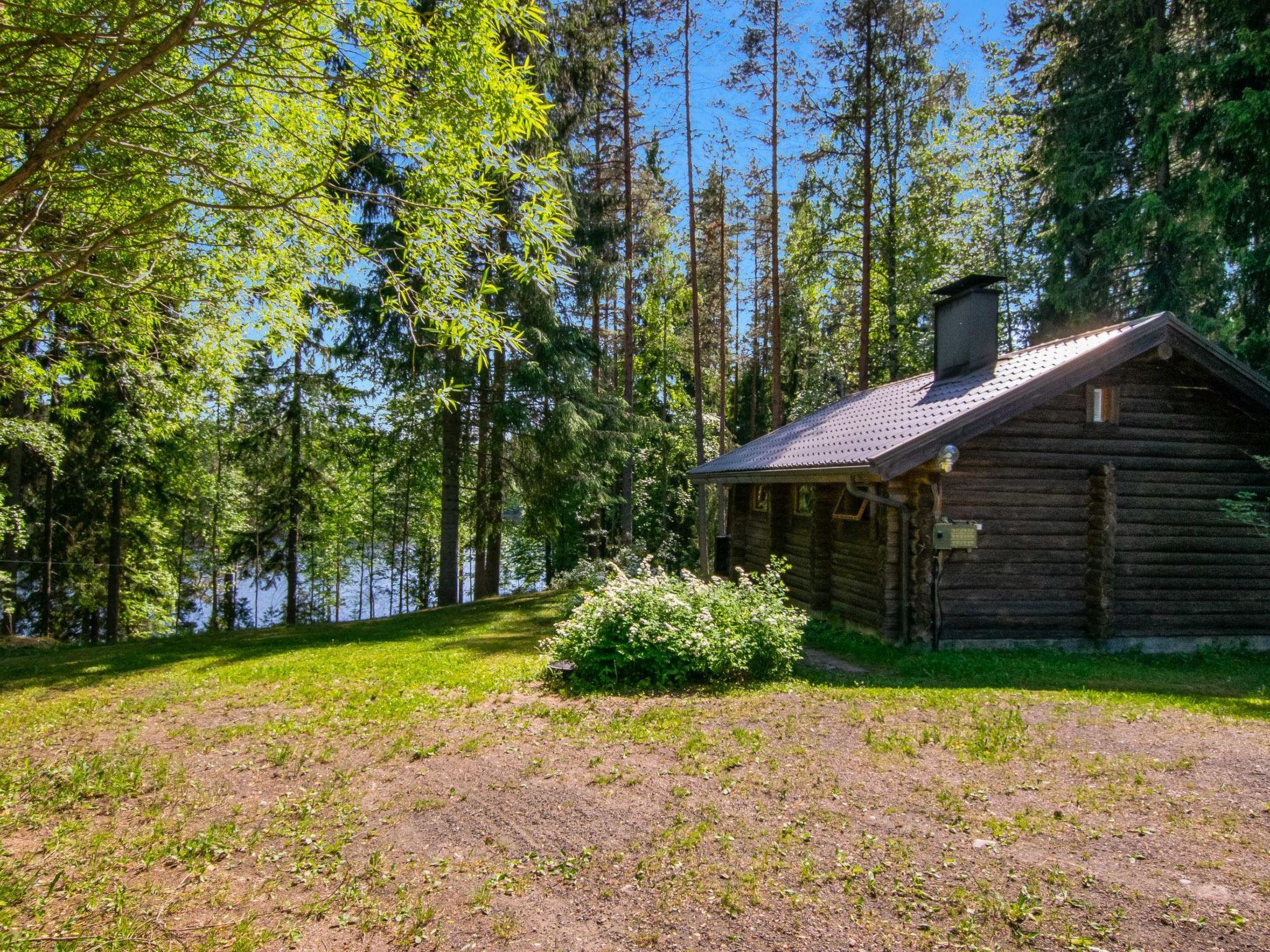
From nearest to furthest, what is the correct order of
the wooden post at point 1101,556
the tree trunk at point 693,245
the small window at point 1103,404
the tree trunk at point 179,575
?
the wooden post at point 1101,556 → the small window at point 1103,404 → the tree trunk at point 693,245 → the tree trunk at point 179,575

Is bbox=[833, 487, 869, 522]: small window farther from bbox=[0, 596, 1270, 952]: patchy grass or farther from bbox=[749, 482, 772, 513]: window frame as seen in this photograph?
bbox=[0, 596, 1270, 952]: patchy grass

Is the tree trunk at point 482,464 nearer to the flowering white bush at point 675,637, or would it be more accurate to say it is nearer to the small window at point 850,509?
the small window at point 850,509

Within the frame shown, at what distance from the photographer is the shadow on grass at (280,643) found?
32.0 feet

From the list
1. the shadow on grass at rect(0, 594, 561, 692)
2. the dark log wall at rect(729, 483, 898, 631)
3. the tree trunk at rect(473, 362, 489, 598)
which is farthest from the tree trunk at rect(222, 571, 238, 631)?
the dark log wall at rect(729, 483, 898, 631)

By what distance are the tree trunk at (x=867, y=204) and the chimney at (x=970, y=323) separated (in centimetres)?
589

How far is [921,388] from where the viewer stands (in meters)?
12.3

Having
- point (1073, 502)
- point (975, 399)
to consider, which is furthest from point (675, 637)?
point (1073, 502)

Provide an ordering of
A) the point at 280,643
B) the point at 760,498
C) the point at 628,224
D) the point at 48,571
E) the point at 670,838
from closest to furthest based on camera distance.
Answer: the point at 670,838, the point at 280,643, the point at 760,498, the point at 48,571, the point at 628,224

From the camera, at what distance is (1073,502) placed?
1023cm

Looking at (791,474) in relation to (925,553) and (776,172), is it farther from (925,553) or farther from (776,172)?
(776,172)

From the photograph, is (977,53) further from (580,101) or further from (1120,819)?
(1120,819)

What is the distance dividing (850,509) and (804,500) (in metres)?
1.62

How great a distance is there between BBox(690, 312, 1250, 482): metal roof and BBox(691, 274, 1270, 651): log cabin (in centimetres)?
3

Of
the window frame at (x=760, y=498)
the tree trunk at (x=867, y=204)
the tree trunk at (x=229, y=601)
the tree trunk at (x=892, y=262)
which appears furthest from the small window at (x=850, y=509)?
the tree trunk at (x=229, y=601)
